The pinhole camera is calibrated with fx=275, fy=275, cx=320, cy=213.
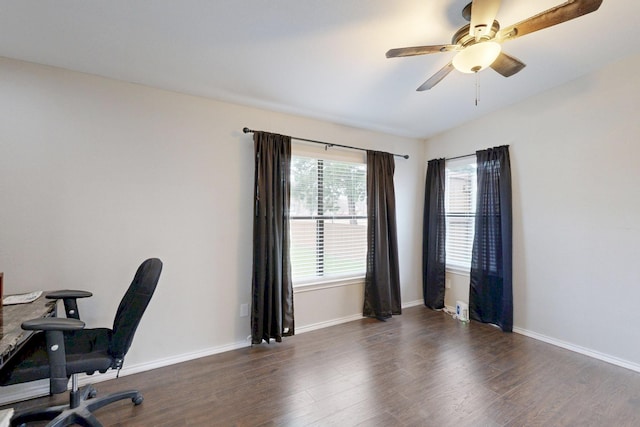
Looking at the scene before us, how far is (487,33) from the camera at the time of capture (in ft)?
5.53

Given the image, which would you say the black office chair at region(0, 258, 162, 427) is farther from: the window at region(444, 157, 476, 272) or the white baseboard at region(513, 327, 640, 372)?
the white baseboard at region(513, 327, 640, 372)

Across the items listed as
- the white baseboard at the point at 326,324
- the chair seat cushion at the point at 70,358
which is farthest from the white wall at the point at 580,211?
the chair seat cushion at the point at 70,358

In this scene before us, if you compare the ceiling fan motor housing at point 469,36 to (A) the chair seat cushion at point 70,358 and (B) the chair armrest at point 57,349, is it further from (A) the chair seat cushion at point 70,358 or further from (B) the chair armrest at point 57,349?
(A) the chair seat cushion at point 70,358

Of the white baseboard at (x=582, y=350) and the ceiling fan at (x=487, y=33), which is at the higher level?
the ceiling fan at (x=487, y=33)

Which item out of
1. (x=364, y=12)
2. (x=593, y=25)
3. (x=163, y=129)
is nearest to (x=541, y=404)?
(x=593, y=25)

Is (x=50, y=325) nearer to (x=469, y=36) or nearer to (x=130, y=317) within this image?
(x=130, y=317)

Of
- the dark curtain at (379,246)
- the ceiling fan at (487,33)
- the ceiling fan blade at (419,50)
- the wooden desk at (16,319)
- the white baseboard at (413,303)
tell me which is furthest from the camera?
the white baseboard at (413,303)

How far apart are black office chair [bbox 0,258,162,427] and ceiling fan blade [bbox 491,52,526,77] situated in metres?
2.71

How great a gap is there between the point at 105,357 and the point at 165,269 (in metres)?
0.96

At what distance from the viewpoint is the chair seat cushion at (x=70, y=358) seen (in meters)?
1.47

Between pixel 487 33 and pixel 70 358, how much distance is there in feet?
10.3

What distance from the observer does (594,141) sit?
2.69m

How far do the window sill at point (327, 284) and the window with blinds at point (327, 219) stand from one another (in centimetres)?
4

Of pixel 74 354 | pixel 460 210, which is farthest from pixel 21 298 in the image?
pixel 460 210
